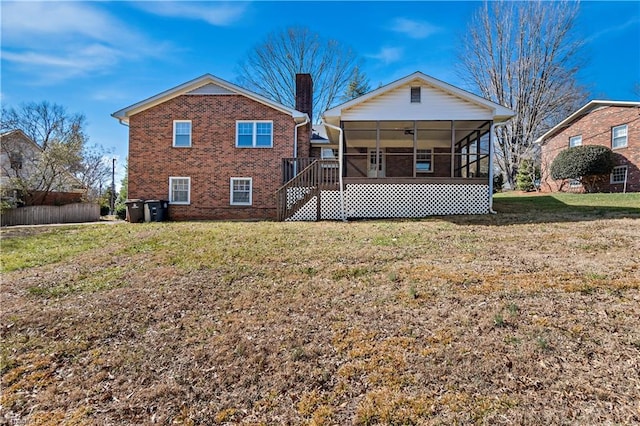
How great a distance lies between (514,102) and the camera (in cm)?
2845

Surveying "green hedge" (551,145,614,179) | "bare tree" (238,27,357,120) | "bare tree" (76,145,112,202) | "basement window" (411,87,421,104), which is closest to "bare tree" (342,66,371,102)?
"bare tree" (238,27,357,120)

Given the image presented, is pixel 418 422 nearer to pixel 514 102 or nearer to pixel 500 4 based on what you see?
pixel 514 102

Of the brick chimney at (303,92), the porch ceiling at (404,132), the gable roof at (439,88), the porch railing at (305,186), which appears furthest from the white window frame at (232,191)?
the brick chimney at (303,92)

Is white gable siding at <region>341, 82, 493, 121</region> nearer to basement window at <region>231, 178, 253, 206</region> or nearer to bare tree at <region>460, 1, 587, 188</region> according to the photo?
basement window at <region>231, 178, 253, 206</region>

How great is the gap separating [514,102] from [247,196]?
24571 millimetres

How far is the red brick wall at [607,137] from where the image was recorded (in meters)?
18.1

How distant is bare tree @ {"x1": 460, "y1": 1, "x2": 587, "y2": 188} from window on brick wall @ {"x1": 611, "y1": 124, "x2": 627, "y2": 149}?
6432 millimetres

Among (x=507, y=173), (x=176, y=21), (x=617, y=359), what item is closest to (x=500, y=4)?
(x=507, y=173)

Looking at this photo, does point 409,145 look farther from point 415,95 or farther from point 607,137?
point 607,137

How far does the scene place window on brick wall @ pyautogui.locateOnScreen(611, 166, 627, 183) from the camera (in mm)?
18558

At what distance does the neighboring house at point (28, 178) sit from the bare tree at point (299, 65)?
16.3 m

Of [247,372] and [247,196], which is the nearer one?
[247,372]

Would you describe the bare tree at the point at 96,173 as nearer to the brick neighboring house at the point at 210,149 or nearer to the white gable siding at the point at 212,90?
the brick neighboring house at the point at 210,149

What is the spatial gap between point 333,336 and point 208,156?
41.8ft
